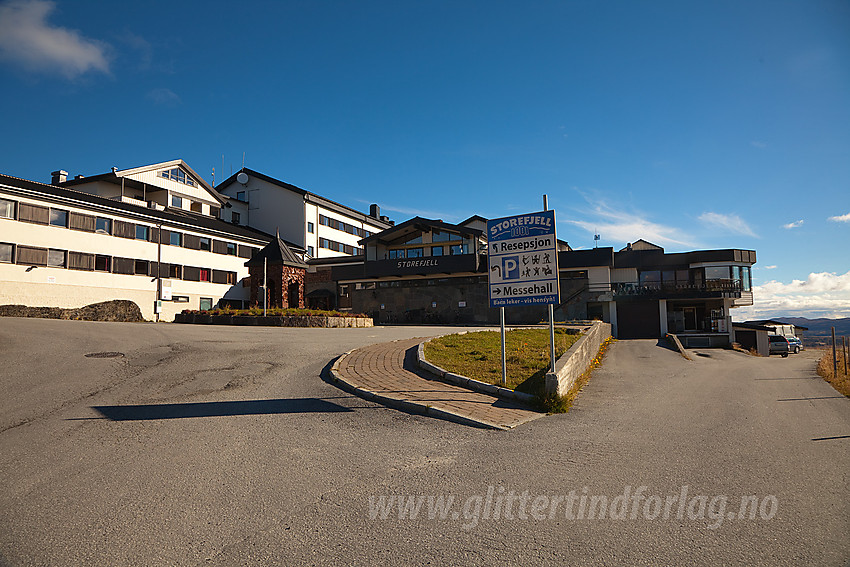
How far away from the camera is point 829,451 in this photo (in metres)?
6.18

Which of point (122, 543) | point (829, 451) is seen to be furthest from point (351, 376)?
point (829, 451)

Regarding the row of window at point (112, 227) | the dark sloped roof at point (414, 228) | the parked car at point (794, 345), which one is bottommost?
the parked car at point (794, 345)

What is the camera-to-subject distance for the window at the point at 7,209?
28281 millimetres

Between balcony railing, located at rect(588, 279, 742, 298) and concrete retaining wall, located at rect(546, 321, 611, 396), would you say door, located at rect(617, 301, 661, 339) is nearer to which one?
balcony railing, located at rect(588, 279, 742, 298)

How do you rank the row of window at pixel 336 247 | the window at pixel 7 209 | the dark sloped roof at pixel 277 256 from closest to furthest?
the window at pixel 7 209 → the dark sloped roof at pixel 277 256 → the row of window at pixel 336 247

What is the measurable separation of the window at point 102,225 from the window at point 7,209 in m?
4.59

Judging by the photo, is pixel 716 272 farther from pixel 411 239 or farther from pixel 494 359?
pixel 494 359

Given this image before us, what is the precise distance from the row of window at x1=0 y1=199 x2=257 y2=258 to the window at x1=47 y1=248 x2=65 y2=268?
1710 mm

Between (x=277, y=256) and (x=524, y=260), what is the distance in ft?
111

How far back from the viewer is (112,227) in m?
33.8

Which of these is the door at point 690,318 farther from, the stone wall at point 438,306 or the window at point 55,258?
the window at point 55,258

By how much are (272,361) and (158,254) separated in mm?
29201

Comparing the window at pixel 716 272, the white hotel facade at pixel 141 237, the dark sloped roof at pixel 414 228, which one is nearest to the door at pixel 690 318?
the window at pixel 716 272

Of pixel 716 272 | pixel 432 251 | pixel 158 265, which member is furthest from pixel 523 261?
pixel 716 272
